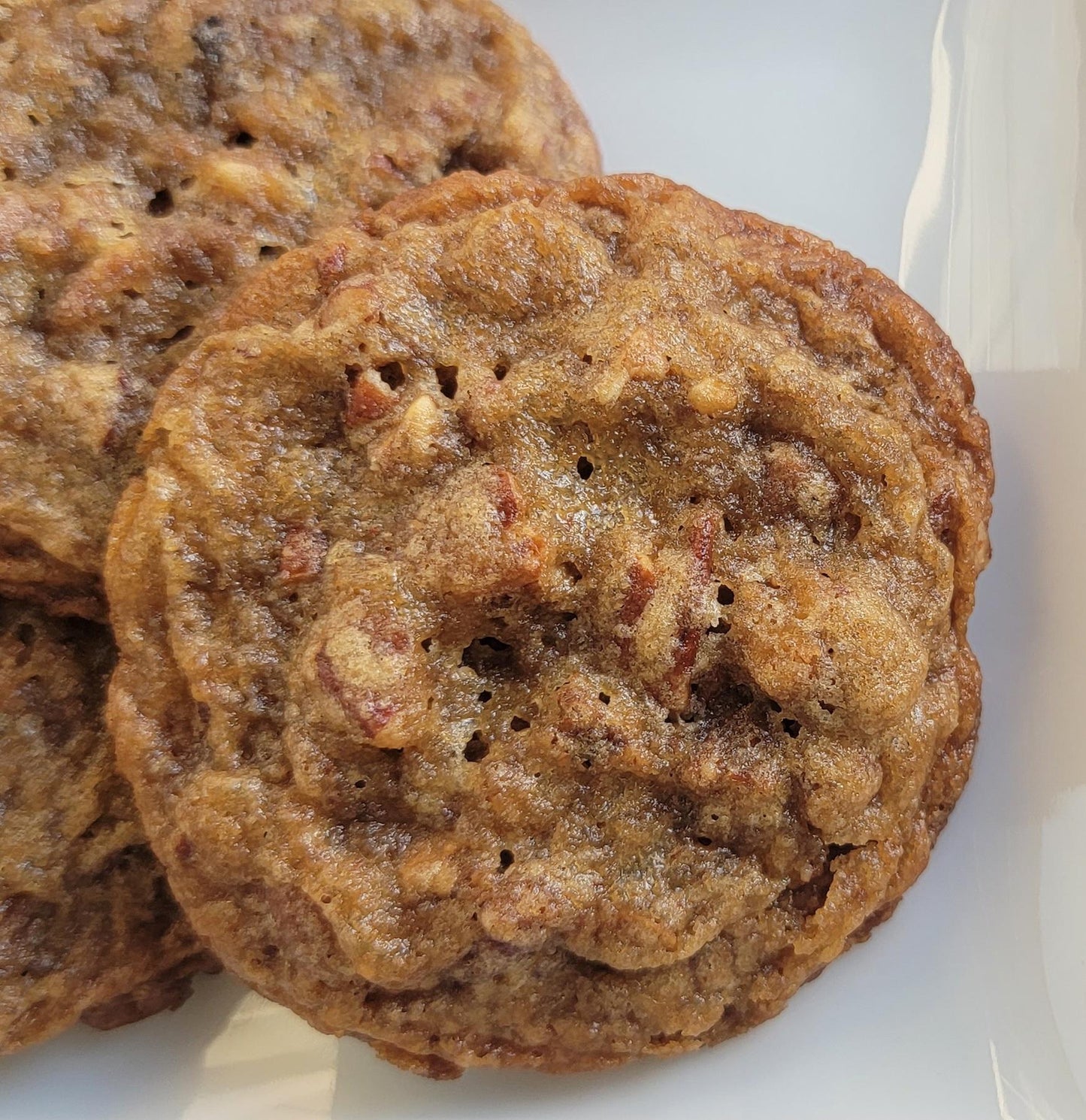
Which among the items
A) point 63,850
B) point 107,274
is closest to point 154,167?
point 107,274

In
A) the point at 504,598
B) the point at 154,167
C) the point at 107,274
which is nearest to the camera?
the point at 504,598

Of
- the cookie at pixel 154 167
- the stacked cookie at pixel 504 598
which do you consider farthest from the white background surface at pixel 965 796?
the cookie at pixel 154 167

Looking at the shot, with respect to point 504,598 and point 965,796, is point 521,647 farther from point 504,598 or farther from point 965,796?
point 965,796

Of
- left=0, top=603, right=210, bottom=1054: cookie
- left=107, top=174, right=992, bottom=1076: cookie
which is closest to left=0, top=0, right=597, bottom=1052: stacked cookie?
left=0, top=603, right=210, bottom=1054: cookie

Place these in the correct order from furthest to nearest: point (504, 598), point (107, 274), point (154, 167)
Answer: point (154, 167)
point (107, 274)
point (504, 598)

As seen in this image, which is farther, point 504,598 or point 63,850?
point 63,850

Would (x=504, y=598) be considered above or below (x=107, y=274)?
below

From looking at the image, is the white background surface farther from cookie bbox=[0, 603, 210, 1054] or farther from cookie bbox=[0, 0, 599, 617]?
cookie bbox=[0, 0, 599, 617]
